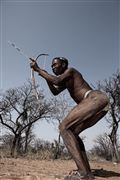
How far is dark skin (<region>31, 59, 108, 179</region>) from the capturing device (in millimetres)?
4863

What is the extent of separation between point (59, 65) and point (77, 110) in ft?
3.06

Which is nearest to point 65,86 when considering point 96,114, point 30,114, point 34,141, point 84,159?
point 96,114

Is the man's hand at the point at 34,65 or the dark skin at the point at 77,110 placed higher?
the man's hand at the point at 34,65

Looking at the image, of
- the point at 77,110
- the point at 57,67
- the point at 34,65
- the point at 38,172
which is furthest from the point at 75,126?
the point at 38,172

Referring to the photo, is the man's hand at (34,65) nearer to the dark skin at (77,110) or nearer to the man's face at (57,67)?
the dark skin at (77,110)

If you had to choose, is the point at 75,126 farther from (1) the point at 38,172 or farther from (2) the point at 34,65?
(1) the point at 38,172

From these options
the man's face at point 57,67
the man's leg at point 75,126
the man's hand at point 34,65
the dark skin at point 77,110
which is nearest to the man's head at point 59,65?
the man's face at point 57,67

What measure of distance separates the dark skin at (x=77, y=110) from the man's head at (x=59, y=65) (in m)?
0.16

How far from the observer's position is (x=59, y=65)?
17.7 feet

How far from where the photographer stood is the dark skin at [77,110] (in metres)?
4.86

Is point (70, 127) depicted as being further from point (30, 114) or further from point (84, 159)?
point (30, 114)

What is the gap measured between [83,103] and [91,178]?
119 cm

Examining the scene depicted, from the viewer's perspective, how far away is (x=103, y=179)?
Answer: 4914 mm

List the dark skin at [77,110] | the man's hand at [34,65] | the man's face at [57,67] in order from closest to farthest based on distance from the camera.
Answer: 1. the dark skin at [77,110]
2. the man's hand at [34,65]
3. the man's face at [57,67]
